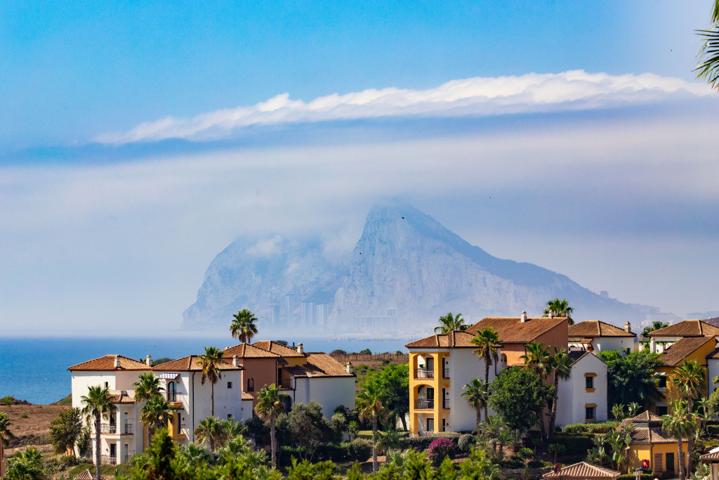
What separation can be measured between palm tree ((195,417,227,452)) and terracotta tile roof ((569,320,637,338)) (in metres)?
33.8

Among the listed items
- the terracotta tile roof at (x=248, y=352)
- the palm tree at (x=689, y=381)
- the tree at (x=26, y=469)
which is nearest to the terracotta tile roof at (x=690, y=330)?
the palm tree at (x=689, y=381)

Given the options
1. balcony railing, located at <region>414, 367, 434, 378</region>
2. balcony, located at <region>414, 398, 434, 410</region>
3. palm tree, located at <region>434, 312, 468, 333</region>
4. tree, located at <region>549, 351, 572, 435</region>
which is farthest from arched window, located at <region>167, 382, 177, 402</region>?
tree, located at <region>549, 351, 572, 435</region>

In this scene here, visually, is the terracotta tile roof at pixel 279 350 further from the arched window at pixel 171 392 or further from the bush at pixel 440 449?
the bush at pixel 440 449

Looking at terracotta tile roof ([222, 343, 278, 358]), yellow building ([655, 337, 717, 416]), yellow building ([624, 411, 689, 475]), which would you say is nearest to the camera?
yellow building ([624, 411, 689, 475])

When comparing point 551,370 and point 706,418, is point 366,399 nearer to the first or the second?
point 551,370

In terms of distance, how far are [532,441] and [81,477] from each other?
96.6 ft

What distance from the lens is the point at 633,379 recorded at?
10656 centimetres

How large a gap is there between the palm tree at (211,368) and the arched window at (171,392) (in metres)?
2.07

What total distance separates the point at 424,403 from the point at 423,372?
7.03 feet

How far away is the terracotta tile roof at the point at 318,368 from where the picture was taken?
10906 cm

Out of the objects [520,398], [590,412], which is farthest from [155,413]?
[590,412]

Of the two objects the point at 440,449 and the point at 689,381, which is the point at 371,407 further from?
the point at 689,381

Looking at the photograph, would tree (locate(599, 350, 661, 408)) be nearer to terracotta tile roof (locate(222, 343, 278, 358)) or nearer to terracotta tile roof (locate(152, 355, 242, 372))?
terracotta tile roof (locate(222, 343, 278, 358))

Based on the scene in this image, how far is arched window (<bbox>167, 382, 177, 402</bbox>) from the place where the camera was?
103 meters
